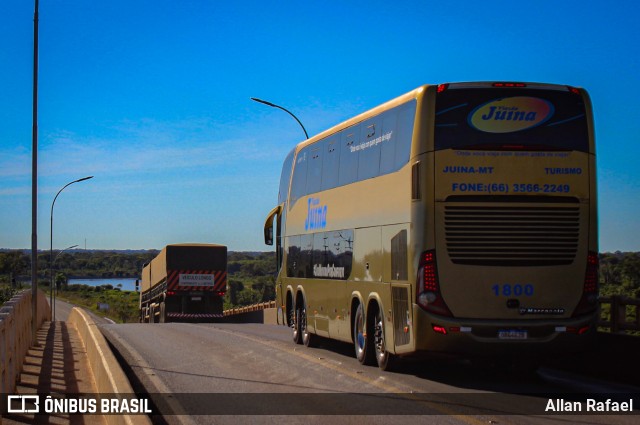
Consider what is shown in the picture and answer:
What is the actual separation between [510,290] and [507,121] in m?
2.40

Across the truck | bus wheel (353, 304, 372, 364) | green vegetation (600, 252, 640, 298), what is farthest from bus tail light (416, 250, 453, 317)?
the truck

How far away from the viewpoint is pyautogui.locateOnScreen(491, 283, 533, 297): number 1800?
43.8 ft

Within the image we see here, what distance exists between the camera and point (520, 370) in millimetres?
15188

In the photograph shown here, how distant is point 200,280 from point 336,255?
1099 inches

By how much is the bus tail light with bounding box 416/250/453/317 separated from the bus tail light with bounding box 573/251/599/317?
1935 millimetres

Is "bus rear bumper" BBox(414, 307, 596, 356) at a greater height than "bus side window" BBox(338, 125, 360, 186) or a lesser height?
lesser

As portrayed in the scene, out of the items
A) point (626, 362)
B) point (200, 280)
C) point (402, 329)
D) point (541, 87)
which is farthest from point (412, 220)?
point (200, 280)

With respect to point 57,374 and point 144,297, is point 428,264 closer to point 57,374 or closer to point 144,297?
point 57,374

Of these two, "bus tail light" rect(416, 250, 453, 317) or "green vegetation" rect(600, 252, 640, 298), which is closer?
"bus tail light" rect(416, 250, 453, 317)

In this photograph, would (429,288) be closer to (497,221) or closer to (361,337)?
(497,221)

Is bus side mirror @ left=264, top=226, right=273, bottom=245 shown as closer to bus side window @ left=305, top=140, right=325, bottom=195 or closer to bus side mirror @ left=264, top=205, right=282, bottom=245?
bus side mirror @ left=264, top=205, right=282, bottom=245

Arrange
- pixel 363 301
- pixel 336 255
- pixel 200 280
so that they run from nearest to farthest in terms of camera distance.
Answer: pixel 363 301
pixel 336 255
pixel 200 280

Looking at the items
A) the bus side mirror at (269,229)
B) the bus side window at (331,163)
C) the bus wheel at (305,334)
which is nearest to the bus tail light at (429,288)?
the bus side window at (331,163)

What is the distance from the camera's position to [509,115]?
1359 centimetres
